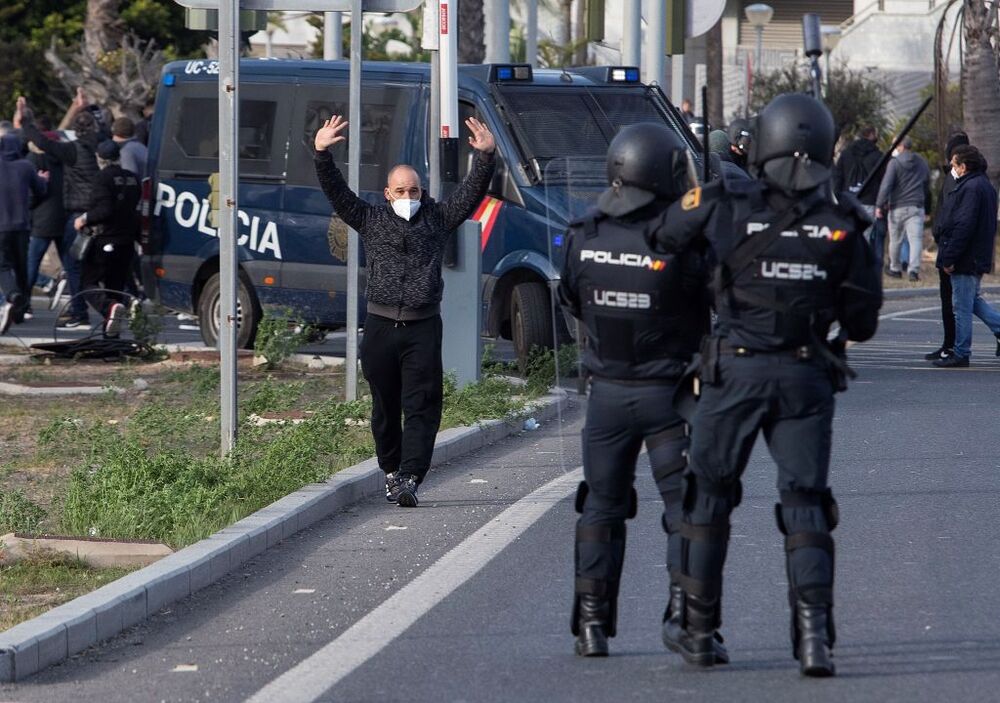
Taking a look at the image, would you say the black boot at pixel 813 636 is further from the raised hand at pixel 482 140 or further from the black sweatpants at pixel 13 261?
the black sweatpants at pixel 13 261

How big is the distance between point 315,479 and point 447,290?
3.57 meters

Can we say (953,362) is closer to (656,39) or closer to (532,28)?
(656,39)

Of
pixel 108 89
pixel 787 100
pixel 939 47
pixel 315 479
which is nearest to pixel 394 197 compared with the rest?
pixel 315 479

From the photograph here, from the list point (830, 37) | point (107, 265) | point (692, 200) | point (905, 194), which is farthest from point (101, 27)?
point (692, 200)

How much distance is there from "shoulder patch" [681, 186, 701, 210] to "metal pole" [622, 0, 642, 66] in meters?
12.8

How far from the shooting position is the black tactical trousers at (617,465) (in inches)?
228

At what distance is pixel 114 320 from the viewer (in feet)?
50.7

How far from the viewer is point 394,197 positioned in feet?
29.3

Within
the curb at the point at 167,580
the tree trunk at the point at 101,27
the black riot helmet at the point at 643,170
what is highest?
the tree trunk at the point at 101,27

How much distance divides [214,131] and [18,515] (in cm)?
837

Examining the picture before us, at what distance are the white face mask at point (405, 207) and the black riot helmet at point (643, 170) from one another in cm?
308

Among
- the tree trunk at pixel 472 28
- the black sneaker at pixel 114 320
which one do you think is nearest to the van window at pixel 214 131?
the black sneaker at pixel 114 320

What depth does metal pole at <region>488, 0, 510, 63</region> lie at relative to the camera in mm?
19500

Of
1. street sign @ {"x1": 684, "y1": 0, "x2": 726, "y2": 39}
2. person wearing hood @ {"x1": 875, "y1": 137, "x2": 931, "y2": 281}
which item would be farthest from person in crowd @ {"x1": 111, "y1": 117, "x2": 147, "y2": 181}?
person wearing hood @ {"x1": 875, "y1": 137, "x2": 931, "y2": 281}
